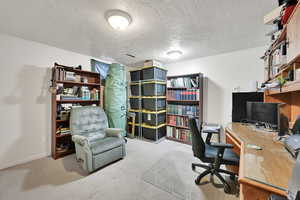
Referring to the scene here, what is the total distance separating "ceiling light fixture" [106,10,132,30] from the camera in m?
1.59

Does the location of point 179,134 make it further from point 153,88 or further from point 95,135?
point 95,135

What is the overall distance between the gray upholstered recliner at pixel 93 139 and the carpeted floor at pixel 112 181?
172 mm

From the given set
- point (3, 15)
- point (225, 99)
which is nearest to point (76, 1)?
→ point (3, 15)

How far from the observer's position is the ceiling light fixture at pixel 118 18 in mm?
1592

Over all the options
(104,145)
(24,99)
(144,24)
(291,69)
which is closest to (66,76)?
(24,99)

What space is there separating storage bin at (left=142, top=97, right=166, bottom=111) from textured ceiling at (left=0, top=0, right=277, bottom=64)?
4.29ft

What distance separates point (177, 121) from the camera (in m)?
3.47

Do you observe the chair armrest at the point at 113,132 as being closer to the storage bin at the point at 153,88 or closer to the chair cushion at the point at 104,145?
the chair cushion at the point at 104,145

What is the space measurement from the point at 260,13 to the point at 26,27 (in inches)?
136

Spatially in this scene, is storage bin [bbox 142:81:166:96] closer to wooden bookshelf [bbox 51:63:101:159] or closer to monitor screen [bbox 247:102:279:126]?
wooden bookshelf [bbox 51:63:101:159]

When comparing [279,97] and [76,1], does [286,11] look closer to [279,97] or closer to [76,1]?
[279,97]

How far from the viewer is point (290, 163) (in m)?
0.89

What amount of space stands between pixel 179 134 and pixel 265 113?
2.00 meters

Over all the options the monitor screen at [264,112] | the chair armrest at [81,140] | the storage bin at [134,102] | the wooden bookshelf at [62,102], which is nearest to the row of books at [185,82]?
the storage bin at [134,102]
